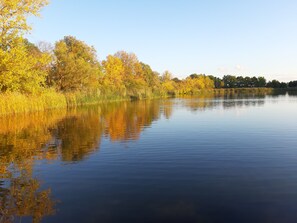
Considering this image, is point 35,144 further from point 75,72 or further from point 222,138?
point 75,72

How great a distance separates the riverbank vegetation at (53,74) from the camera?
112 feet

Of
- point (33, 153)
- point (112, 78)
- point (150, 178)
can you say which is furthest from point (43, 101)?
point (112, 78)

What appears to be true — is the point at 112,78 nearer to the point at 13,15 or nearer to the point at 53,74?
the point at 53,74

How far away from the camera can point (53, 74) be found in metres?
59.3

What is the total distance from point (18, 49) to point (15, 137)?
16667 mm

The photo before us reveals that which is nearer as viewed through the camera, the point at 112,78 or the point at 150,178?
the point at 150,178

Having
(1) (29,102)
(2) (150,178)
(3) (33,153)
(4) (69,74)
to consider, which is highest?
(4) (69,74)

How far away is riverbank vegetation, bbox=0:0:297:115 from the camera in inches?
1339

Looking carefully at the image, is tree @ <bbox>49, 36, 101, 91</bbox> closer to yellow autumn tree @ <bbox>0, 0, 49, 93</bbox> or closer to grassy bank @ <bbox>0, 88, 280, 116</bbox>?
grassy bank @ <bbox>0, 88, 280, 116</bbox>

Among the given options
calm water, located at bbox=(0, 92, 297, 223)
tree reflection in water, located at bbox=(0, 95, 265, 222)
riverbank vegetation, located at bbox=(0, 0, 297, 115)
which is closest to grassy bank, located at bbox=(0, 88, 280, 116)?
riverbank vegetation, located at bbox=(0, 0, 297, 115)

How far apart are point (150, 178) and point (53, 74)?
52.6 m

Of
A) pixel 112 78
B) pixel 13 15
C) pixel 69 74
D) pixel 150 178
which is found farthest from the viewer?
pixel 112 78

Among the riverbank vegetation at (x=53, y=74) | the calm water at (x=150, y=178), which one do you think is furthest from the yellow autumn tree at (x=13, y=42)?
the calm water at (x=150, y=178)

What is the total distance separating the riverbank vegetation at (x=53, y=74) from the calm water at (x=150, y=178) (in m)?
17.1
